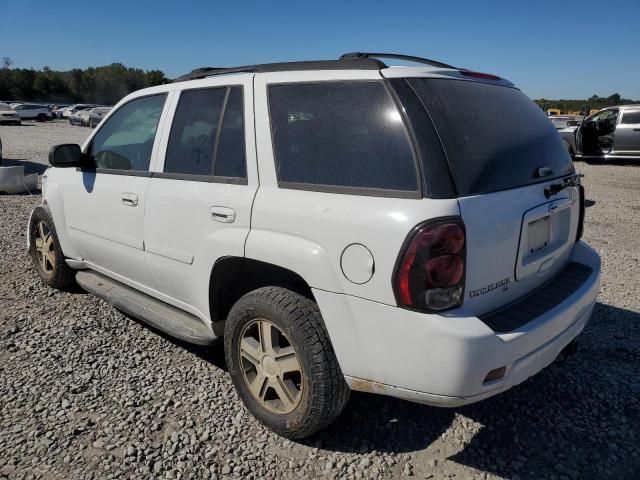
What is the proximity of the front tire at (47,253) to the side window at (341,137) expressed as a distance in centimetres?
273

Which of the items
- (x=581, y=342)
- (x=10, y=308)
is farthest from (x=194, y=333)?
(x=581, y=342)

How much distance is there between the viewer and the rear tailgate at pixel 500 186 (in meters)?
2.12

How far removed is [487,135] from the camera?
7.73 feet

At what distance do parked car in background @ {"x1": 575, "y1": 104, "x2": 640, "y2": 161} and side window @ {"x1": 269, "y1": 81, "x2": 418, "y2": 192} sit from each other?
14.5 m

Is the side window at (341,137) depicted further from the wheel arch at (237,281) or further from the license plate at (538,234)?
the license plate at (538,234)

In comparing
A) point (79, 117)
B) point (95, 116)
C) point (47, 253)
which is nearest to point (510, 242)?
point (47, 253)

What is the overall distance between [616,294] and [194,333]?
12.7 feet

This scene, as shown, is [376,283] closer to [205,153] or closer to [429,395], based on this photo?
[429,395]

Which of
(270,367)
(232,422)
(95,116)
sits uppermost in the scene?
(95,116)

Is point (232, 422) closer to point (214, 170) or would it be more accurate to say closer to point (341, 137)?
point (214, 170)

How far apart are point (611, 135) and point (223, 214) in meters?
15.3

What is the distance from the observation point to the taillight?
2.00 m

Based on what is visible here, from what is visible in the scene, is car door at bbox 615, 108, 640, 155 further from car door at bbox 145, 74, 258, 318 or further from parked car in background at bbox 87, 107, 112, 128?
parked car in background at bbox 87, 107, 112, 128

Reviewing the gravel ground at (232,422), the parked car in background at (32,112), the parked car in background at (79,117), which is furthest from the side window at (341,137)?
the parked car in background at (32,112)
